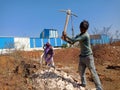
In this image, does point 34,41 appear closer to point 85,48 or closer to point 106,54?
point 106,54

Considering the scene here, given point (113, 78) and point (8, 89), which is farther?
point (113, 78)

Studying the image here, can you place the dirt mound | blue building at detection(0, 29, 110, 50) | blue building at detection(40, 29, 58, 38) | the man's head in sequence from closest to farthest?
the man's head
the dirt mound
blue building at detection(0, 29, 110, 50)
blue building at detection(40, 29, 58, 38)

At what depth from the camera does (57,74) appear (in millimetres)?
8586

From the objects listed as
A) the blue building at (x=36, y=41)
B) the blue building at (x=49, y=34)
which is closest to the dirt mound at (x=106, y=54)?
the blue building at (x=36, y=41)

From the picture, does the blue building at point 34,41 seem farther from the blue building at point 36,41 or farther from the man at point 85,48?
the man at point 85,48

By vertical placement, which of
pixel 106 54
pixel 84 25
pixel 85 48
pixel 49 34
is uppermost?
pixel 49 34

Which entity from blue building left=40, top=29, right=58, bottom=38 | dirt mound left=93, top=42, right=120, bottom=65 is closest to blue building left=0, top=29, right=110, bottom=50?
blue building left=40, top=29, right=58, bottom=38

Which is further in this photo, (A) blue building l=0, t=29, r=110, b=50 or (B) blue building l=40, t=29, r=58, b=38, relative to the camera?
(B) blue building l=40, t=29, r=58, b=38

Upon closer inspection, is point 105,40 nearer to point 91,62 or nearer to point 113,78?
point 113,78

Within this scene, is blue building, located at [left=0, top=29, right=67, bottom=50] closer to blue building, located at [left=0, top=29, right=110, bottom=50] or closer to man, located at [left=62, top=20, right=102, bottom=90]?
blue building, located at [left=0, top=29, right=110, bottom=50]

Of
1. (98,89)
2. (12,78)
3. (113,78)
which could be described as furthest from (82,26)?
(113,78)

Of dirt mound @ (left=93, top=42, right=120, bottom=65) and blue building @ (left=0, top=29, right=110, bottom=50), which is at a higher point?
blue building @ (left=0, top=29, right=110, bottom=50)

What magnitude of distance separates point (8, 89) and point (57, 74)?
55.5 inches

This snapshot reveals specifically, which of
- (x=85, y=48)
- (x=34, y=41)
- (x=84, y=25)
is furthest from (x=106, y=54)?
(x=34, y=41)
